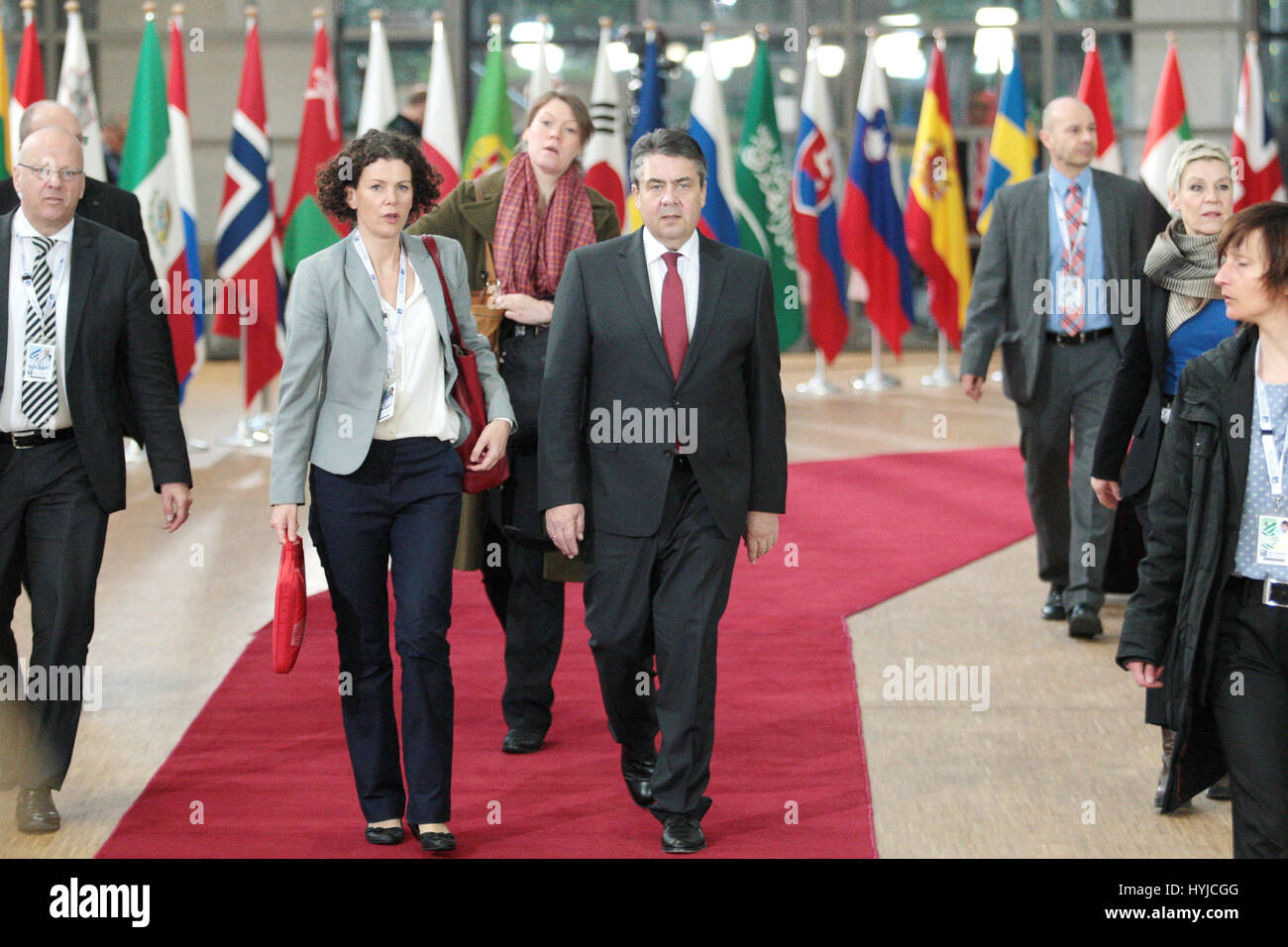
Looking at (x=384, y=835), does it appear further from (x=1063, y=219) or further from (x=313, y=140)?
(x=313, y=140)

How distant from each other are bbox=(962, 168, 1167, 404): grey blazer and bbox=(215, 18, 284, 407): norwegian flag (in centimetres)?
586

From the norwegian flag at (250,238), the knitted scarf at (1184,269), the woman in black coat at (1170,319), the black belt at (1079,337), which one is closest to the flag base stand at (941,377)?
the norwegian flag at (250,238)

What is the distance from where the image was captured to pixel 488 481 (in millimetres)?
4094

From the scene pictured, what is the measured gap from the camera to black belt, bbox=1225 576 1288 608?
9.98ft

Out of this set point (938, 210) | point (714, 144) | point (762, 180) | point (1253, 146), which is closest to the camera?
point (714, 144)

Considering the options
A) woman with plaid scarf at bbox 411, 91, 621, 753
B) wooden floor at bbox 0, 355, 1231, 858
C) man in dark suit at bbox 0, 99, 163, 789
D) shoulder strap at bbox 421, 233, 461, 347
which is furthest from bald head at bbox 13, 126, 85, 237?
wooden floor at bbox 0, 355, 1231, 858

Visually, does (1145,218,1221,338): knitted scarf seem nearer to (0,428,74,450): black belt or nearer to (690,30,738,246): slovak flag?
(0,428,74,450): black belt

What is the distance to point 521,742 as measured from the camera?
4.74 meters

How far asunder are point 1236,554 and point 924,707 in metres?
2.19

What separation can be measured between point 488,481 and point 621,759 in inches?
33.9

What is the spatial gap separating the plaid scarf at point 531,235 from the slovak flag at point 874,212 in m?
9.07

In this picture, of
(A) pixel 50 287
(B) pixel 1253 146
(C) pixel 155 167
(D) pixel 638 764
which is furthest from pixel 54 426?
(B) pixel 1253 146

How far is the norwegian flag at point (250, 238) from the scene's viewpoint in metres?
10.8
